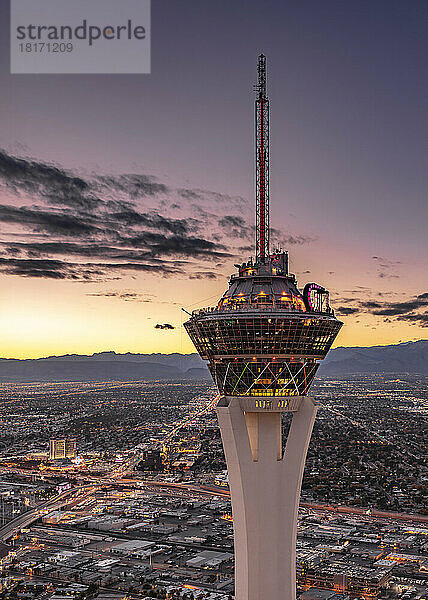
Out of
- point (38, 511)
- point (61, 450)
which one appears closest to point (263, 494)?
point (38, 511)

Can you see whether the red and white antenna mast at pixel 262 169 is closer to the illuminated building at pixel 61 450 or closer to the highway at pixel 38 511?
the highway at pixel 38 511

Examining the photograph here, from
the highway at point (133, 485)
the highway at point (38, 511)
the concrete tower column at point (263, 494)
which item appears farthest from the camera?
the highway at point (133, 485)

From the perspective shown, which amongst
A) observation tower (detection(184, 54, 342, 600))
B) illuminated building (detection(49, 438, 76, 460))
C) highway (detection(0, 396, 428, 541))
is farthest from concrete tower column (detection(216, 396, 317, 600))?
illuminated building (detection(49, 438, 76, 460))

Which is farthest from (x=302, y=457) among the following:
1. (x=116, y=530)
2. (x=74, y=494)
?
(x=74, y=494)

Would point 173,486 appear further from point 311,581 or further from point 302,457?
point 302,457

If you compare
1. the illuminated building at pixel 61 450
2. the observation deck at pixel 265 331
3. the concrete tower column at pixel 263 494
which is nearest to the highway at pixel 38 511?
the illuminated building at pixel 61 450

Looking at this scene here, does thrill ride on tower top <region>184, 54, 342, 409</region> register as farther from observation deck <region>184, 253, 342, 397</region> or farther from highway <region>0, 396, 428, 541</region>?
highway <region>0, 396, 428, 541</region>

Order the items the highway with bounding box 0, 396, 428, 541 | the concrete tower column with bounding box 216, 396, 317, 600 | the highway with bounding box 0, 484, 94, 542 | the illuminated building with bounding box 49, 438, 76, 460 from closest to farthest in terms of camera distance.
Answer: the concrete tower column with bounding box 216, 396, 317, 600 < the highway with bounding box 0, 484, 94, 542 < the highway with bounding box 0, 396, 428, 541 < the illuminated building with bounding box 49, 438, 76, 460
